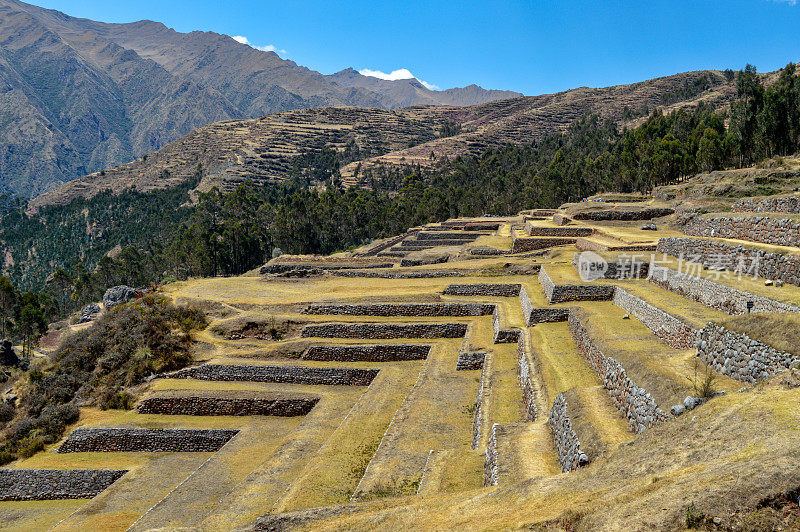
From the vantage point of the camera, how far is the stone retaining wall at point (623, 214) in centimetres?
4069

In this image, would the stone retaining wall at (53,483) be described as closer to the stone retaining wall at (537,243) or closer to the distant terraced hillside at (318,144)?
the stone retaining wall at (537,243)

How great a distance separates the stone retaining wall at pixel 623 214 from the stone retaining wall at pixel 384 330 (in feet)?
77.9

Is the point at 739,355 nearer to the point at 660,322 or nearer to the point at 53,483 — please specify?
the point at 660,322

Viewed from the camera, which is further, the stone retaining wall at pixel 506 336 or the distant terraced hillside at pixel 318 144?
the distant terraced hillside at pixel 318 144

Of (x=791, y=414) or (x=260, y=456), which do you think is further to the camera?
(x=260, y=456)

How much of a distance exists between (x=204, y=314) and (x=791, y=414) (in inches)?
1212

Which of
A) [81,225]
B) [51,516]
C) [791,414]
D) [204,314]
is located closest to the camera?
[791,414]

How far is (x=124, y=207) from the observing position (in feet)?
489

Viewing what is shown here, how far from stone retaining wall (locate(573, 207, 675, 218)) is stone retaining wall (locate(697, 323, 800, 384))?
103 ft

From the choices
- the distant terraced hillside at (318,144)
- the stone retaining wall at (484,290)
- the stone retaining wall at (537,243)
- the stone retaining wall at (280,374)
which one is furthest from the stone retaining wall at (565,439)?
the distant terraced hillside at (318,144)

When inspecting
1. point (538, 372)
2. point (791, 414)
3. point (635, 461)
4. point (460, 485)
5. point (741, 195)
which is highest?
point (741, 195)

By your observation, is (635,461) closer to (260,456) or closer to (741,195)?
(260,456)

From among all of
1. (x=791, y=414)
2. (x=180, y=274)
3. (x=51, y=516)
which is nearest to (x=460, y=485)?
(x=791, y=414)

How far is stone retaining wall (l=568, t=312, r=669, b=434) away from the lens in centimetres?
991
